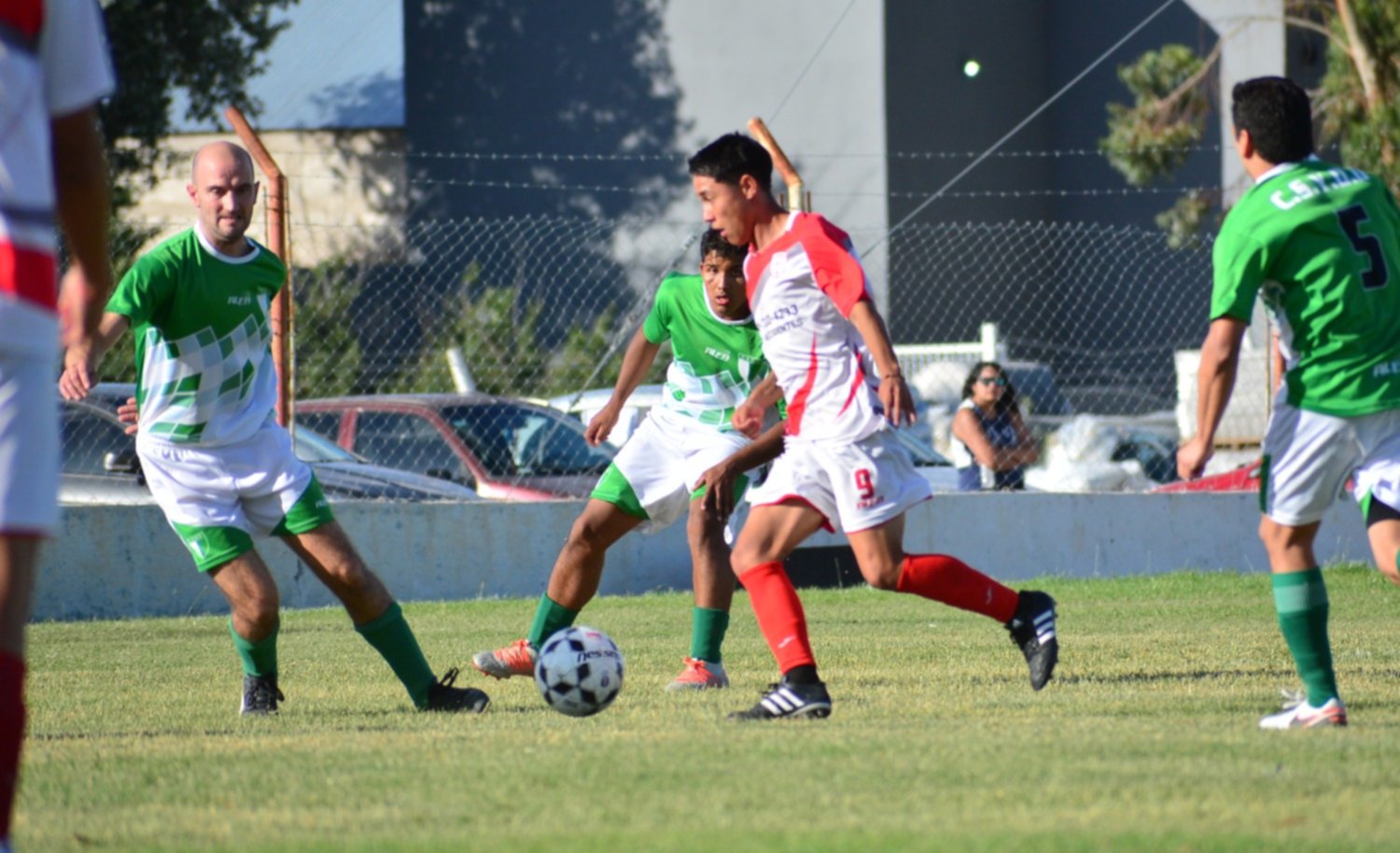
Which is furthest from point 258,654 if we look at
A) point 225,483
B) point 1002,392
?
point 1002,392

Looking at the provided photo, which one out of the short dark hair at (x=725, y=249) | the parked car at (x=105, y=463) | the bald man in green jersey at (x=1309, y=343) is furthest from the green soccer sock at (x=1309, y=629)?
the parked car at (x=105, y=463)

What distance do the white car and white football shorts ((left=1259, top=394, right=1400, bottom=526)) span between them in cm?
925

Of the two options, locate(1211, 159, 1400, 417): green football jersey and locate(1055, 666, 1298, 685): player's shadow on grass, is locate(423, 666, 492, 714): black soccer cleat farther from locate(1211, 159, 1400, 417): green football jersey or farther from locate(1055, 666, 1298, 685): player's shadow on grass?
locate(1211, 159, 1400, 417): green football jersey

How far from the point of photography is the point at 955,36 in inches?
1254

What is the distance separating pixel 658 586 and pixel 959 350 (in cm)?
786

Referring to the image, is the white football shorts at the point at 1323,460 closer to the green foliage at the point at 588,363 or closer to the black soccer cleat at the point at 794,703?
the black soccer cleat at the point at 794,703

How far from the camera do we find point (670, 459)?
27.0 feet

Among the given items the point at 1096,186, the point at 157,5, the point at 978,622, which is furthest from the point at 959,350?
the point at 157,5

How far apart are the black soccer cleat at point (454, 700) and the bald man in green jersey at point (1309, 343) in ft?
8.86

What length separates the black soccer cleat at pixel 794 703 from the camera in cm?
645

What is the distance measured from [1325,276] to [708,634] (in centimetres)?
314

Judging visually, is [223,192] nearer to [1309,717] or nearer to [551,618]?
[551,618]

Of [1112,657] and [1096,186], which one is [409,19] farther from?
[1112,657]

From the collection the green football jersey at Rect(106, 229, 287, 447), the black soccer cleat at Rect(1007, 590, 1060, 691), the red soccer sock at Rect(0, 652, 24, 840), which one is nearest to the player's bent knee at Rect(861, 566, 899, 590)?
the black soccer cleat at Rect(1007, 590, 1060, 691)
